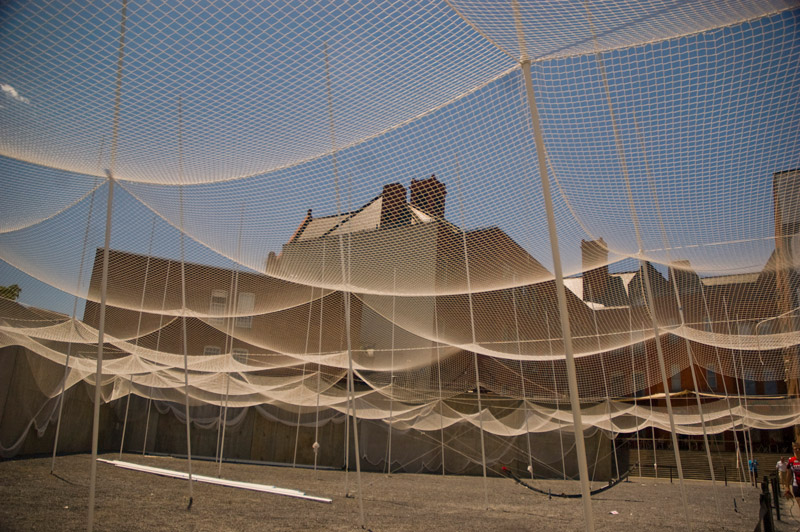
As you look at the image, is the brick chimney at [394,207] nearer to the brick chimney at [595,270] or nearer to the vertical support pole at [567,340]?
the brick chimney at [595,270]

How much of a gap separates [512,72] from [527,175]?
1667 mm

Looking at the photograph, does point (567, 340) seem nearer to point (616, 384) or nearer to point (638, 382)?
point (638, 382)

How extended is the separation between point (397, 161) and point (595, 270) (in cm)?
587

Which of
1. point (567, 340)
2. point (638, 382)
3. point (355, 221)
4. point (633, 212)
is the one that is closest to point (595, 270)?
point (633, 212)

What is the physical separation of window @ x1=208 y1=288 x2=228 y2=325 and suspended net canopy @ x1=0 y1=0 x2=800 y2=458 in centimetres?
4

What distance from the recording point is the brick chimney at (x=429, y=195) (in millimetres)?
6559

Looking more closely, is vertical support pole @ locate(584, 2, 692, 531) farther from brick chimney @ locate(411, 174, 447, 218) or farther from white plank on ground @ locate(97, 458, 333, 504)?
white plank on ground @ locate(97, 458, 333, 504)

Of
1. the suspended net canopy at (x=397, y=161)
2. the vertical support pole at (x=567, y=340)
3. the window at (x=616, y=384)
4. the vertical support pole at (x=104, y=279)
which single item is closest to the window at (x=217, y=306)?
the suspended net canopy at (x=397, y=161)

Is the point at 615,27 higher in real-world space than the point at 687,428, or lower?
higher

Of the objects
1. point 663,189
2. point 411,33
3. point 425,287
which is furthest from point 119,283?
point 663,189

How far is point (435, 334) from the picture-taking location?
11781 mm

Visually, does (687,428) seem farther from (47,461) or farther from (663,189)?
(47,461)

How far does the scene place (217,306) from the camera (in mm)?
11000

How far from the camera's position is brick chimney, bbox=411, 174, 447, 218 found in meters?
6.56
